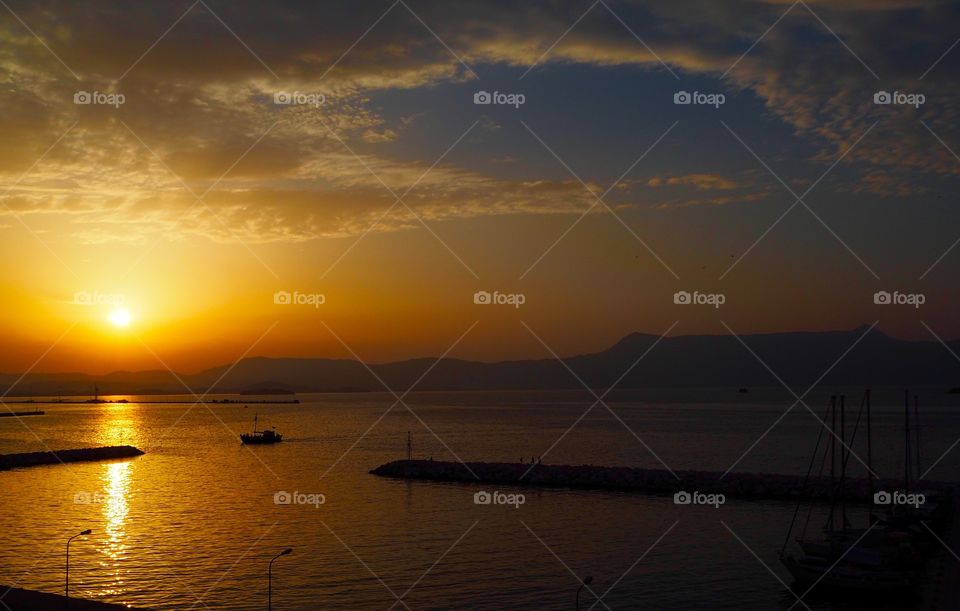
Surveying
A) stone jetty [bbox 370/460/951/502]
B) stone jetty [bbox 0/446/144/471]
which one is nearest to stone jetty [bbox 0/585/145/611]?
stone jetty [bbox 370/460/951/502]

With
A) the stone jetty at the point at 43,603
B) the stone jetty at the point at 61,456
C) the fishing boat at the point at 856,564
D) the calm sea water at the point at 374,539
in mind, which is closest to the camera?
the stone jetty at the point at 43,603

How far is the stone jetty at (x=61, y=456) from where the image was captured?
7300 cm

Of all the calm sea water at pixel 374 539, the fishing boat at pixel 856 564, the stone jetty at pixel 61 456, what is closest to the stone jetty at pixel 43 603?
the calm sea water at pixel 374 539

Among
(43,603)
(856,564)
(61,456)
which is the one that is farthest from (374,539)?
(61,456)

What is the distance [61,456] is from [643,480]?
191 ft

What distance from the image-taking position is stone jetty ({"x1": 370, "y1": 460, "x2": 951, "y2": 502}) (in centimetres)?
4916

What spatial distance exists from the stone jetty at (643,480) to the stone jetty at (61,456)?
34.3 m

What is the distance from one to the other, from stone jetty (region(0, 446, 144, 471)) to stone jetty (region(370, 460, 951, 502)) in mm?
34264

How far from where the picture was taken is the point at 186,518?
44.5 m

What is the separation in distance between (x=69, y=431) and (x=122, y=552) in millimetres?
106917

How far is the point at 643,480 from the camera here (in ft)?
177

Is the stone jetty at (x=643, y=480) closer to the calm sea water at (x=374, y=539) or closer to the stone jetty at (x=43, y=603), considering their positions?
the calm sea water at (x=374, y=539)

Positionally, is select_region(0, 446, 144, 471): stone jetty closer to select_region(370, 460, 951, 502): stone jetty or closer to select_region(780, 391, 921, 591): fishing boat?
select_region(370, 460, 951, 502): stone jetty

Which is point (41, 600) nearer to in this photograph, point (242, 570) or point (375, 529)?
point (242, 570)
